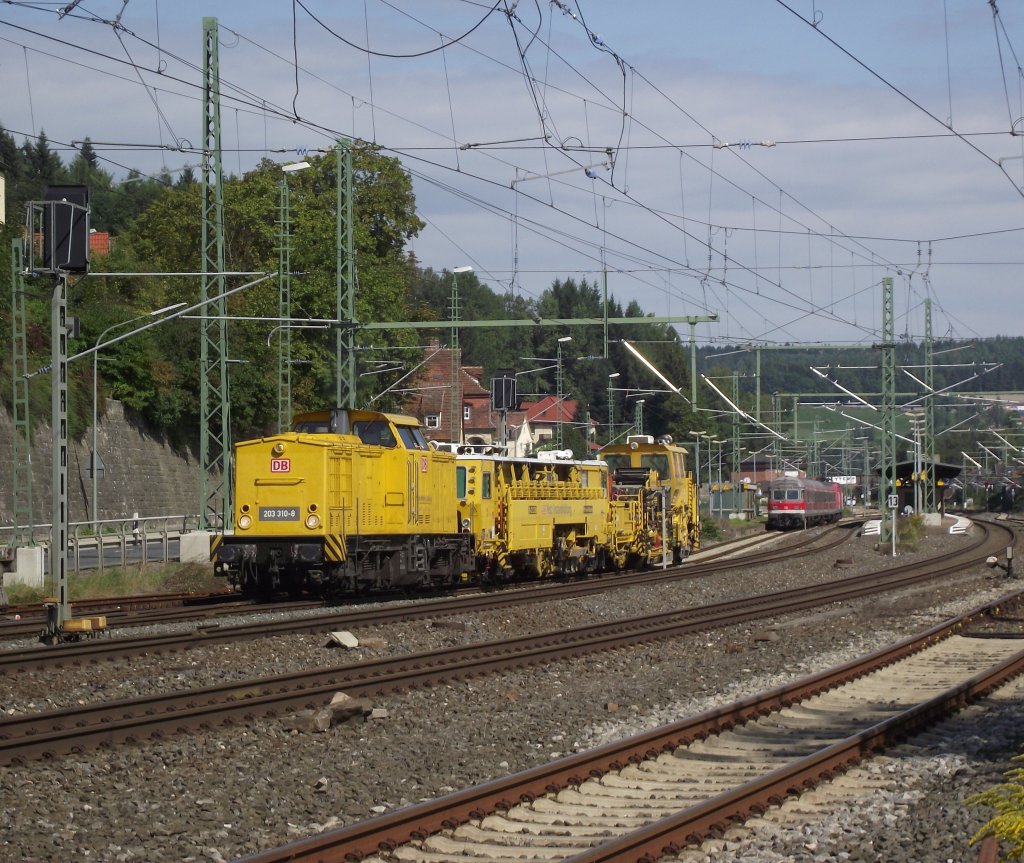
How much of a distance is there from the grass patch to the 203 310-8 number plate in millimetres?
4953

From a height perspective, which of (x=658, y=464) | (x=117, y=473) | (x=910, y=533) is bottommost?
(x=910, y=533)

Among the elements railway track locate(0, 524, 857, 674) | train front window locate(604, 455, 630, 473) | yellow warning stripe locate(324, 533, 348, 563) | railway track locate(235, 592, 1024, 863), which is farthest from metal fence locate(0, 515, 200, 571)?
railway track locate(235, 592, 1024, 863)

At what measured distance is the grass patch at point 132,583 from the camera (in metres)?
26.2

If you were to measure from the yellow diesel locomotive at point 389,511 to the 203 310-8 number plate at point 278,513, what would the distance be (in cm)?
2

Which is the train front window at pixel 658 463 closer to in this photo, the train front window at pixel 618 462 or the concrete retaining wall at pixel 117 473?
the train front window at pixel 618 462

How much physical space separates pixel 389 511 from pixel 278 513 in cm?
220

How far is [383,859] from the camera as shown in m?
7.59

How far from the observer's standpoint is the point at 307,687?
546 inches

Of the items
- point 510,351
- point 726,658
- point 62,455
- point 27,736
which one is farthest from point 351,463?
point 510,351

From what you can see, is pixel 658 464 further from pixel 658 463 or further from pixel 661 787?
pixel 661 787

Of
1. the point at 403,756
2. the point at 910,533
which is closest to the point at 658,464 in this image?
the point at 910,533

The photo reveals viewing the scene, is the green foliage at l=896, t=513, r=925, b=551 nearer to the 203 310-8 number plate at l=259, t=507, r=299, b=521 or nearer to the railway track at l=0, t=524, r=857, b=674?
the railway track at l=0, t=524, r=857, b=674

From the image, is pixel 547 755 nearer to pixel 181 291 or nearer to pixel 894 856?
pixel 894 856

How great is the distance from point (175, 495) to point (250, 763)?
44.7 m
